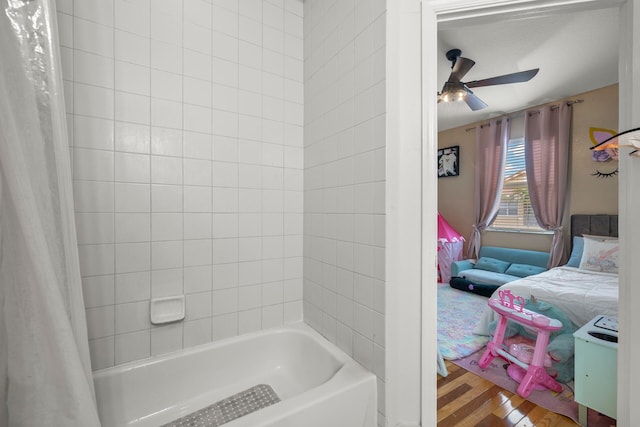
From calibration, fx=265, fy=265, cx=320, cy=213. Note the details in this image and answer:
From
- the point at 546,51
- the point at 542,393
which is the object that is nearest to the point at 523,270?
the point at 542,393

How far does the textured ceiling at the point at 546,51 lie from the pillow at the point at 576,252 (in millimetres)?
1793

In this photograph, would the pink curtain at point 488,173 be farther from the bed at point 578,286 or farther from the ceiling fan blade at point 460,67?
the ceiling fan blade at point 460,67

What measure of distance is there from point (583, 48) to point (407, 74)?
2472 mm

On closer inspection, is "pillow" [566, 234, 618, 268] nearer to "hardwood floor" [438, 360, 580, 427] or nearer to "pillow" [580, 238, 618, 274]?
"pillow" [580, 238, 618, 274]

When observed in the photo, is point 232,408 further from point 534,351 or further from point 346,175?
point 534,351

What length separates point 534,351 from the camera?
6.35 ft

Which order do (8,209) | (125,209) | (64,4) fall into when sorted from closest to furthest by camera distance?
(8,209) < (64,4) < (125,209)

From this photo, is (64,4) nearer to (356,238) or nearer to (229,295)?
(229,295)

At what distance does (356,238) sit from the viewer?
1.23 meters

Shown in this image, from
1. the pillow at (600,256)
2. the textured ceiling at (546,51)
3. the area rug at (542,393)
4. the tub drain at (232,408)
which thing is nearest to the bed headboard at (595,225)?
the pillow at (600,256)

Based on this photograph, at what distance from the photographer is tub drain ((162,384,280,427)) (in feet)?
3.95

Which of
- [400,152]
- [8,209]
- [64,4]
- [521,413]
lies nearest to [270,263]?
[400,152]

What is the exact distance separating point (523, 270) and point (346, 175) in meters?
3.42

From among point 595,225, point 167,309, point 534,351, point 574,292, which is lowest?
point 534,351
